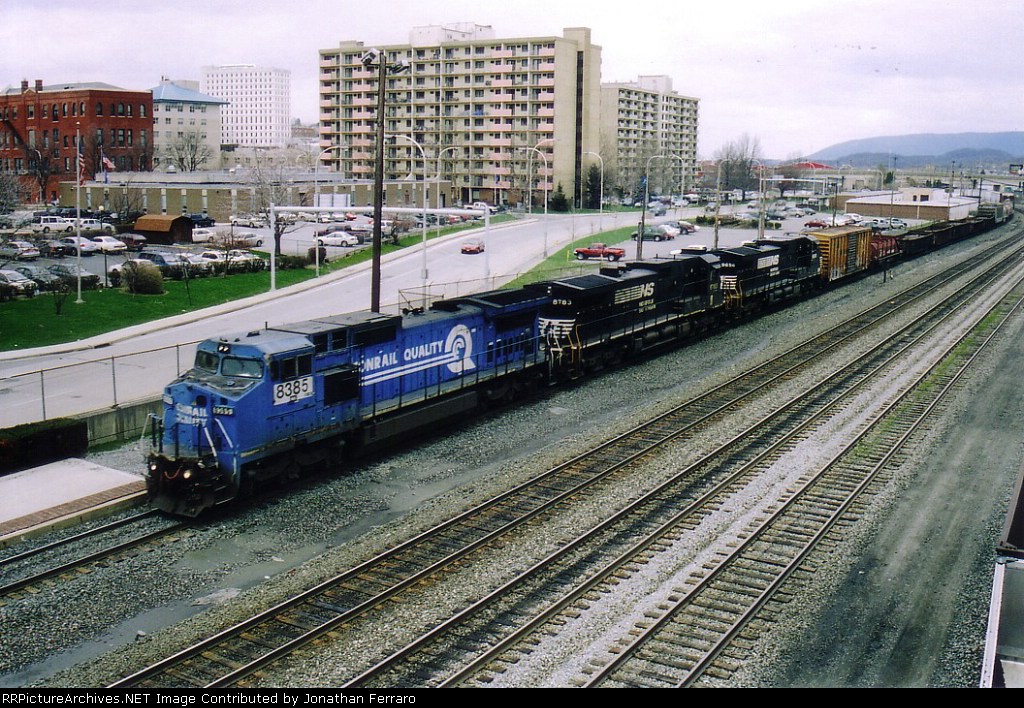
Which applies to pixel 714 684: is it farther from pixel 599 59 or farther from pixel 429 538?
pixel 599 59

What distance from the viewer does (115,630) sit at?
1431cm

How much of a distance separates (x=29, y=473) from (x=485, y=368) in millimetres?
12195

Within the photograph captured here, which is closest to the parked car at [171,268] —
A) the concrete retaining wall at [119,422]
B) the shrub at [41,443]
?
the concrete retaining wall at [119,422]

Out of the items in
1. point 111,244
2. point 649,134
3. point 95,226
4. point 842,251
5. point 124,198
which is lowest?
point 111,244

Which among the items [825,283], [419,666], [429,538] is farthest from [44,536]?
[825,283]

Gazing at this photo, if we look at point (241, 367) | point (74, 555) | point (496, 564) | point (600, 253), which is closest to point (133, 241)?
point (600, 253)

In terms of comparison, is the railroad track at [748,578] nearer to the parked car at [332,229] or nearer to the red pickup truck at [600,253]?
the red pickup truck at [600,253]

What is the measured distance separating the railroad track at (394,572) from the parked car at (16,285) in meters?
36.1

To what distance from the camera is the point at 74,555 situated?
673 inches

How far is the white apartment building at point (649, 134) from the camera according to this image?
15550 centimetres

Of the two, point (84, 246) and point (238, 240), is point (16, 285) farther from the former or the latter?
point (238, 240)

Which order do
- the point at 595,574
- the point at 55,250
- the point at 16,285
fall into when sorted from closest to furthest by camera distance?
the point at 595,574 → the point at 16,285 → the point at 55,250

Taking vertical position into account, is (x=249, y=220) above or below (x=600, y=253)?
above

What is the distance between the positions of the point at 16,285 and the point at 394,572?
4007cm
